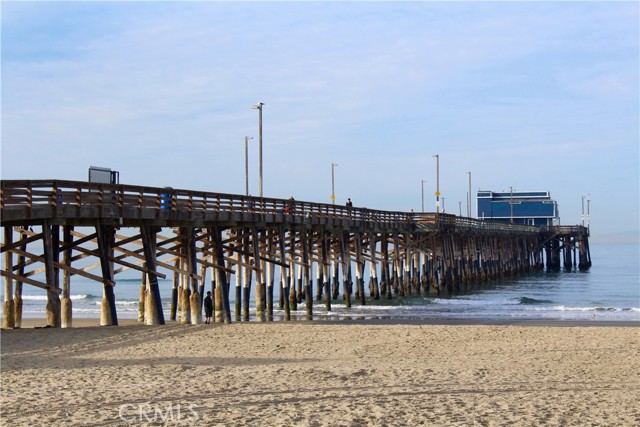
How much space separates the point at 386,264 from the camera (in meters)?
43.4

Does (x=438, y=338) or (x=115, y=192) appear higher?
(x=115, y=192)

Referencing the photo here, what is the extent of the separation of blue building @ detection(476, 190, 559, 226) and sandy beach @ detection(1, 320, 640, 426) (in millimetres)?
79364

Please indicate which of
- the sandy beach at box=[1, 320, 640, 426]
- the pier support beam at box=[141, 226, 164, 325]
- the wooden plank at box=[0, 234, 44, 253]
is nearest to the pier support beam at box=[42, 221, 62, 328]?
the wooden plank at box=[0, 234, 44, 253]

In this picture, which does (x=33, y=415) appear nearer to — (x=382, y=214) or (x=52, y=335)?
(x=52, y=335)

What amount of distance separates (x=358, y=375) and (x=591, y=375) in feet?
13.2

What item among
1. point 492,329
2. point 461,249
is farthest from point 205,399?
point 461,249

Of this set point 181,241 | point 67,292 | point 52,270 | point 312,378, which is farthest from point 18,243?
point 312,378

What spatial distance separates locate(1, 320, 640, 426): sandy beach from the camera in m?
11.3

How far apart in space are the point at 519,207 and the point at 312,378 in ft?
294

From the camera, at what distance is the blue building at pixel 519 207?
9981 cm

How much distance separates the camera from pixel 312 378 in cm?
1412

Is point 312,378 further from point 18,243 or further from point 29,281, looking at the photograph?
point 18,243

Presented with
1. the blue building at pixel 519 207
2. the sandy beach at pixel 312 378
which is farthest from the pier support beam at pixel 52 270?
the blue building at pixel 519 207

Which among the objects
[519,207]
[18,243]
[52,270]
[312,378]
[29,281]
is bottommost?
[312,378]
